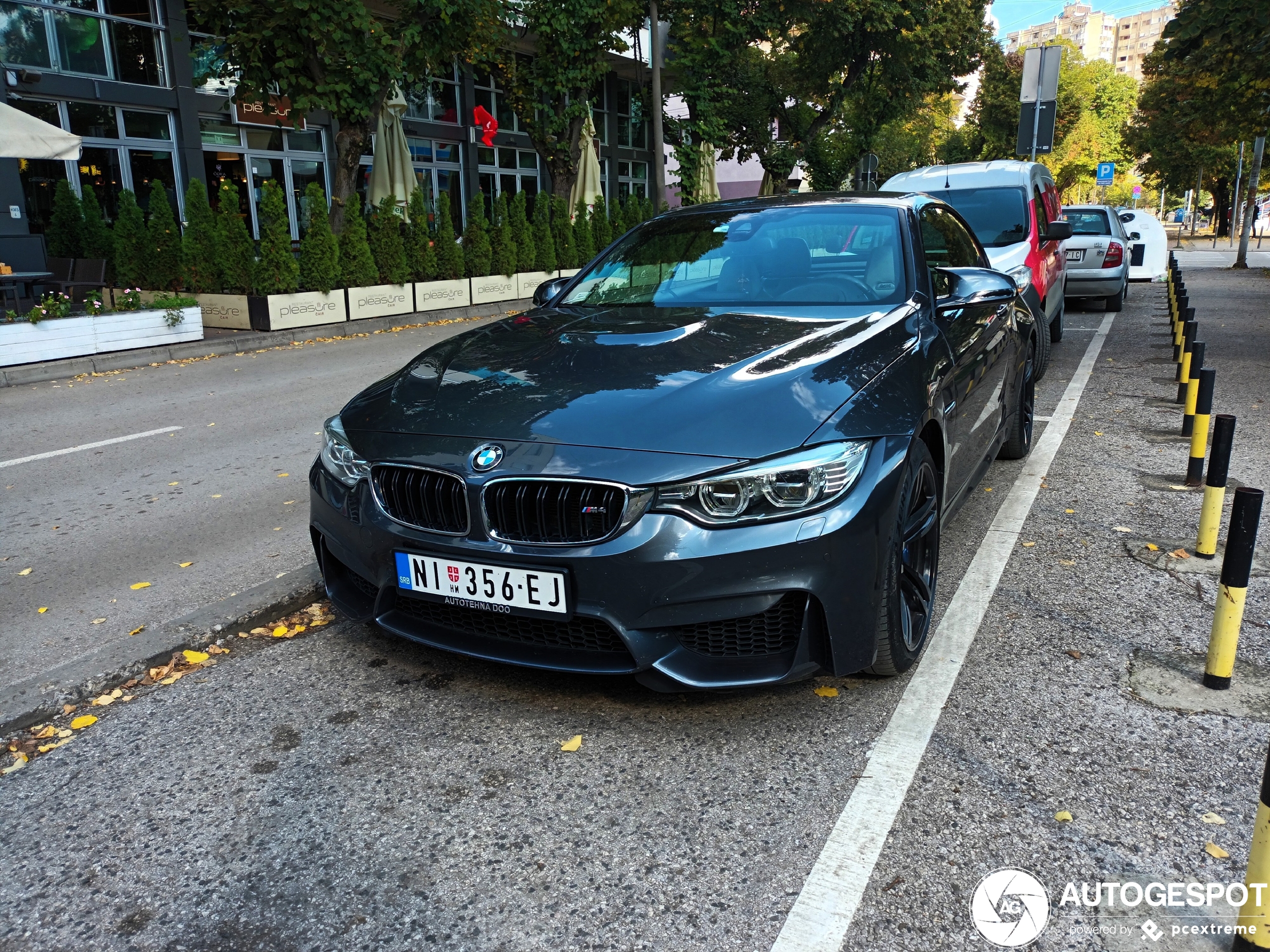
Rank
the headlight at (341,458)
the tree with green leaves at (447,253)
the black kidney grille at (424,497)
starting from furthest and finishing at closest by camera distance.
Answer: the tree with green leaves at (447,253) → the headlight at (341,458) → the black kidney grille at (424,497)

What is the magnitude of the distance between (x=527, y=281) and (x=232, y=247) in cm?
637

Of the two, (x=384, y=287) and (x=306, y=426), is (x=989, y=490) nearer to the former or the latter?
(x=306, y=426)

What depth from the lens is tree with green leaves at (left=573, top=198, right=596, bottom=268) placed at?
21.3 metres

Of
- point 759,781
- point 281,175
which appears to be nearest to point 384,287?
point 281,175

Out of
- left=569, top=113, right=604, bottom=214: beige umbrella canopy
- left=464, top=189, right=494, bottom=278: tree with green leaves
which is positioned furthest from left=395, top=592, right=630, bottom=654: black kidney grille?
left=569, top=113, right=604, bottom=214: beige umbrella canopy

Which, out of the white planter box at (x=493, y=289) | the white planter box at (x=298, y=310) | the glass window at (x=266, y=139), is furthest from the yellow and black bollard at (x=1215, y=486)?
the glass window at (x=266, y=139)

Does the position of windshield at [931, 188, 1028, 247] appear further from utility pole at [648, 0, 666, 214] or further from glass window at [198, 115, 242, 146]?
glass window at [198, 115, 242, 146]

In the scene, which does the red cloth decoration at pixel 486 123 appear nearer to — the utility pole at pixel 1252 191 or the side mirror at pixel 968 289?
the utility pole at pixel 1252 191

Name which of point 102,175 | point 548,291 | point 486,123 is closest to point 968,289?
point 548,291

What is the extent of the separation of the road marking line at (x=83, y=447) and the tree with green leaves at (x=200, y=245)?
7.22m

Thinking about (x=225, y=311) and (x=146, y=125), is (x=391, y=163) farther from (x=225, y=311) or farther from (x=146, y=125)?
(x=225, y=311)

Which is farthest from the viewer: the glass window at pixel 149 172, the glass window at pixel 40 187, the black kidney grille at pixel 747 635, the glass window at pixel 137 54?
the glass window at pixel 149 172

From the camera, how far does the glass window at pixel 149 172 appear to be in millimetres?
19203

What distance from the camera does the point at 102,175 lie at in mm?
18828
